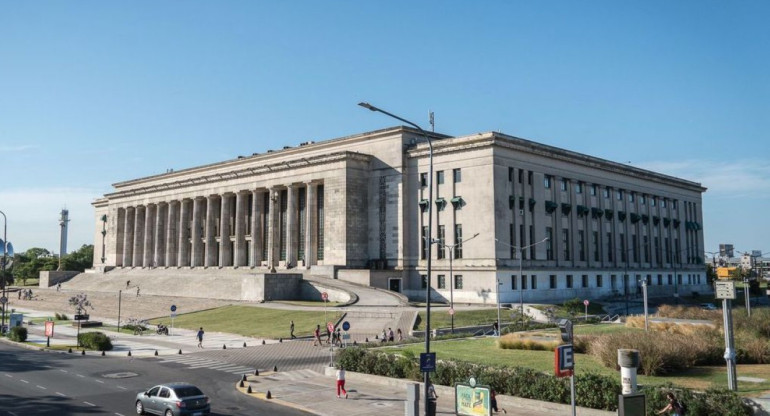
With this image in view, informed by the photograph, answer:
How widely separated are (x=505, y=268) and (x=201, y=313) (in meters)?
36.1

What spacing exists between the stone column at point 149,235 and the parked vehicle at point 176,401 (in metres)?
98.2

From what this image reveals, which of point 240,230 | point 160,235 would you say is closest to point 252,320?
point 240,230

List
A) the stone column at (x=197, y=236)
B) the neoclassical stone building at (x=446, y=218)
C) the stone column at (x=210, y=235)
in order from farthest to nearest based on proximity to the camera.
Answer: the stone column at (x=197, y=236), the stone column at (x=210, y=235), the neoclassical stone building at (x=446, y=218)

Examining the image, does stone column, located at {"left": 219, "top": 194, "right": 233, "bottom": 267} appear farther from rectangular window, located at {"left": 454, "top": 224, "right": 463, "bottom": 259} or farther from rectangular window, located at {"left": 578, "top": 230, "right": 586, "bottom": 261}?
rectangular window, located at {"left": 578, "top": 230, "right": 586, "bottom": 261}

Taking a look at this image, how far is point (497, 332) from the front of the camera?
49.9 m

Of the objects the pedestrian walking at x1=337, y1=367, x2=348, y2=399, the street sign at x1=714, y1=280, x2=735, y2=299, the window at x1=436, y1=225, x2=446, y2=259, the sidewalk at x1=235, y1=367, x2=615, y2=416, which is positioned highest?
the window at x1=436, y1=225, x2=446, y2=259

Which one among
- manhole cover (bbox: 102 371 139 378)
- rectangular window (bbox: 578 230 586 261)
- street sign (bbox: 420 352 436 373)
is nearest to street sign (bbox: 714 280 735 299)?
street sign (bbox: 420 352 436 373)

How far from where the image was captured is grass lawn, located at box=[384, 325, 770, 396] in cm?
2455

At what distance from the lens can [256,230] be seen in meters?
94.5

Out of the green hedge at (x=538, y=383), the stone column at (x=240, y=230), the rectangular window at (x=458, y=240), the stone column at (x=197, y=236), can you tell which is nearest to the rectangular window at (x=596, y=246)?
the rectangular window at (x=458, y=240)

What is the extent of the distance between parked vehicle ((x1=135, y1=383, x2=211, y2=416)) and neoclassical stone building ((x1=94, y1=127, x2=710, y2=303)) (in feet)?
145

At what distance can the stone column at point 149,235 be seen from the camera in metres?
117

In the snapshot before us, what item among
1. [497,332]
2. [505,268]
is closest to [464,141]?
[505,268]

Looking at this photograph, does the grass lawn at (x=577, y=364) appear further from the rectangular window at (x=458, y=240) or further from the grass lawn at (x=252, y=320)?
the rectangular window at (x=458, y=240)
